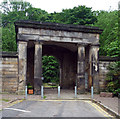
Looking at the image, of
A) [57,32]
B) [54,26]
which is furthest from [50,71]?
[54,26]

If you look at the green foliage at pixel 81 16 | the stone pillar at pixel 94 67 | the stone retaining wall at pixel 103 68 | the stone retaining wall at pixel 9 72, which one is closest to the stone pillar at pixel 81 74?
the stone pillar at pixel 94 67

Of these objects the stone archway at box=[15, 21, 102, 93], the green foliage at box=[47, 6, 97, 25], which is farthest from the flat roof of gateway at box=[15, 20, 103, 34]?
the green foliage at box=[47, 6, 97, 25]

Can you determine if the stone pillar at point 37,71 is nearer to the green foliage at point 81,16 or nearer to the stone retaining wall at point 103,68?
the stone retaining wall at point 103,68

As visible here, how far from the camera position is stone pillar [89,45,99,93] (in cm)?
1650

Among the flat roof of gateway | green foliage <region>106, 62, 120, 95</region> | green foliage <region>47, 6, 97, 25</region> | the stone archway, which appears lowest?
green foliage <region>106, 62, 120, 95</region>

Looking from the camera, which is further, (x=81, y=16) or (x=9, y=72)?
(x=81, y=16)

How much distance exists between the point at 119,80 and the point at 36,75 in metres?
7.66

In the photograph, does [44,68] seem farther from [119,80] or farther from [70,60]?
[119,80]

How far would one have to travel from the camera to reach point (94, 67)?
1664 cm

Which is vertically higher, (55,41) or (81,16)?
(81,16)

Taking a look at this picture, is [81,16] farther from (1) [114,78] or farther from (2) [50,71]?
(1) [114,78]

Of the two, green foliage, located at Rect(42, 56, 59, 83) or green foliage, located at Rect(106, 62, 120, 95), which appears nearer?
green foliage, located at Rect(106, 62, 120, 95)

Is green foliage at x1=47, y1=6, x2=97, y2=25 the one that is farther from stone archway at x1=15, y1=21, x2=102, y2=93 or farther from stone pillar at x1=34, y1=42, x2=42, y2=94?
stone pillar at x1=34, y1=42, x2=42, y2=94

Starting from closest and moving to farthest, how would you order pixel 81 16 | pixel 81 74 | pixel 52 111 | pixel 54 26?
pixel 52 111, pixel 54 26, pixel 81 74, pixel 81 16
